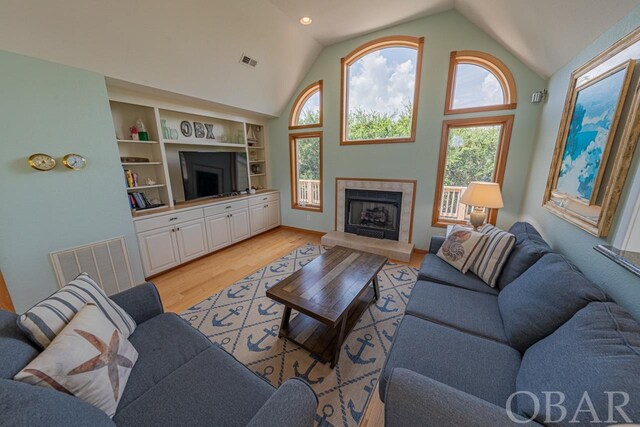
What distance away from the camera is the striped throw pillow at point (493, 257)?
1.79 m

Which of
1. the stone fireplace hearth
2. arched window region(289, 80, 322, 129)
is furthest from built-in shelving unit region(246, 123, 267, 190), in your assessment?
the stone fireplace hearth

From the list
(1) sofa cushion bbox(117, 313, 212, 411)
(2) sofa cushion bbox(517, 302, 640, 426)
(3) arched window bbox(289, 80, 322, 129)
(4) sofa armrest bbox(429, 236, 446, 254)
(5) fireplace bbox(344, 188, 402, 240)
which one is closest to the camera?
(2) sofa cushion bbox(517, 302, 640, 426)

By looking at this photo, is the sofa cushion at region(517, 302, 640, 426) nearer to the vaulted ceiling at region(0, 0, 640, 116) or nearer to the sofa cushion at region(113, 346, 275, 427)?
the sofa cushion at region(113, 346, 275, 427)

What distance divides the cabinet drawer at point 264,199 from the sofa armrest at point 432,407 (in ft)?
12.1

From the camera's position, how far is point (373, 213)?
3865 mm

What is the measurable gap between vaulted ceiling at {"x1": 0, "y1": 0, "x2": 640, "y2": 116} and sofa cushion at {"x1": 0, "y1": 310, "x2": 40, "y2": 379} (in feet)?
6.96

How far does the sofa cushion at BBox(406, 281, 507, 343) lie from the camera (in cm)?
138

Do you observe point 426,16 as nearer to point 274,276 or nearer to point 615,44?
point 615,44

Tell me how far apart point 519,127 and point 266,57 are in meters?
3.33

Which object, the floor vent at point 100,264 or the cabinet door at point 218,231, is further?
the cabinet door at point 218,231

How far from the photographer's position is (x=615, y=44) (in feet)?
4.55

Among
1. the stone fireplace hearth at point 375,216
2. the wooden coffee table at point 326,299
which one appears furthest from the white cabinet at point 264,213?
the wooden coffee table at point 326,299

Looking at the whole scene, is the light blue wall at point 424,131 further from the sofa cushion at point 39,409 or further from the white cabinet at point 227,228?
the sofa cushion at point 39,409

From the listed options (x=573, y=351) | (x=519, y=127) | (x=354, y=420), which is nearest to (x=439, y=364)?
(x=573, y=351)
